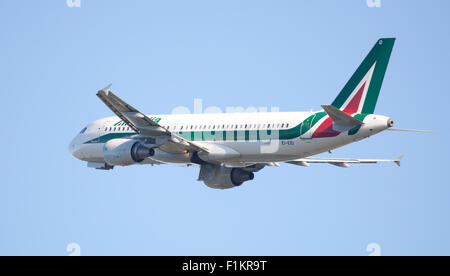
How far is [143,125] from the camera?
186 feet

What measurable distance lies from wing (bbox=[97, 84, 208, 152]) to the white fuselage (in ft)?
4.24

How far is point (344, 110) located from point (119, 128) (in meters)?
15.6

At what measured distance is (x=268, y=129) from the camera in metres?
57.1

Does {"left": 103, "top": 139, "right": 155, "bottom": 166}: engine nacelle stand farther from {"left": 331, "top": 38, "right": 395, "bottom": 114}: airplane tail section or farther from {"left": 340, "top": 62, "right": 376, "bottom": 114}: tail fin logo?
{"left": 340, "top": 62, "right": 376, "bottom": 114}: tail fin logo

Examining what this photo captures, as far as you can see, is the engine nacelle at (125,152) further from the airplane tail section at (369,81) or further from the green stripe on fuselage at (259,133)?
the airplane tail section at (369,81)

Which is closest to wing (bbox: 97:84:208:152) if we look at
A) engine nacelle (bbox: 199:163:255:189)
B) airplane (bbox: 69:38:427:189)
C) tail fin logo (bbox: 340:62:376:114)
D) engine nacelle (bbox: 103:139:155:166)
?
airplane (bbox: 69:38:427:189)

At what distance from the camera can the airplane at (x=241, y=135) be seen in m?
54.8

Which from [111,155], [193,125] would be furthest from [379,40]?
[111,155]

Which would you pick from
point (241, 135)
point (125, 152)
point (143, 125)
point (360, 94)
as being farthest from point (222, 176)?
point (360, 94)
